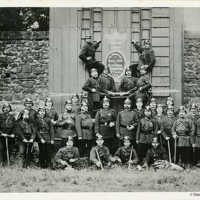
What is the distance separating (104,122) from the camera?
18.6 feet

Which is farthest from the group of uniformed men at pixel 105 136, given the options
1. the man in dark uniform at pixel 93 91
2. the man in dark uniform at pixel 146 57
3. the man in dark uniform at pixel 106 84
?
the man in dark uniform at pixel 146 57

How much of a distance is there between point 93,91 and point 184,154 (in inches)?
50.0

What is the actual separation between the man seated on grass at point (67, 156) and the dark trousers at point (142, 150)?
27.0 inches

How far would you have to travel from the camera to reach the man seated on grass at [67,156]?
17.7 ft

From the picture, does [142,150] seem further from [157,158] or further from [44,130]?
[44,130]

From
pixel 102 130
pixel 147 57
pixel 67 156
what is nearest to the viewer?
pixel 67 156

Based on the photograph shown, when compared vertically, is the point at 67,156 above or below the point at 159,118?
below

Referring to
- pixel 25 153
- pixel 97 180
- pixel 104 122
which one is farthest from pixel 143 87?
pixel 25 153

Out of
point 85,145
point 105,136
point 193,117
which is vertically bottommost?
point 85,145

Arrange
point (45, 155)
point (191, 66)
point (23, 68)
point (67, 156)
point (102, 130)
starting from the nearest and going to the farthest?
point (67, 156), point (45, 155), point (102, 130), point (191, 66), point (23, 68)

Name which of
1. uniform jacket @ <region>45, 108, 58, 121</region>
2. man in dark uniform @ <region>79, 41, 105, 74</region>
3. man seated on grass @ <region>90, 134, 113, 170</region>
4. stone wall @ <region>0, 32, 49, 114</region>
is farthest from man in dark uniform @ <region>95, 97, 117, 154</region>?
stone wall @ <region>0, 32, 49, 114</region>

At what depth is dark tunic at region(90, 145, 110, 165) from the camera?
5449mm

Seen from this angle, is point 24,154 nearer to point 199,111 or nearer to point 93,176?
point 93,176

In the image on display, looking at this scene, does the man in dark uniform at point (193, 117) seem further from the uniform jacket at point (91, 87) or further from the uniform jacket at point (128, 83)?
the uniform jacket at point (91, 87)
